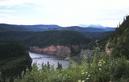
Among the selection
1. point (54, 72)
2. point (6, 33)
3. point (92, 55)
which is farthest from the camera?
point (6, 33)

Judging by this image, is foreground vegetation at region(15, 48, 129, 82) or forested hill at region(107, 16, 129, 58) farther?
forested hill at region(107, 16, 129, 58)

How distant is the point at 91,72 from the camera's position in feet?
22.7

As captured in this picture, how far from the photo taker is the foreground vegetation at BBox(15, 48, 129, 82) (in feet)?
21.7

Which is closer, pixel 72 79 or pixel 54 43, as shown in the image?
pixel 72 79

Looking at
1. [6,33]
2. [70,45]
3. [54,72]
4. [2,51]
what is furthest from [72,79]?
[6,33]

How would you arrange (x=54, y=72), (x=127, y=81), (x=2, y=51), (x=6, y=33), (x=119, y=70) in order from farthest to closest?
(x=6, y=33), (x=2, y=51), (x=54, y=72), (x=119, y=70), (x=127, y=81)

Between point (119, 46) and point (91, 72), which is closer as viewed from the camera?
point (91, 72)

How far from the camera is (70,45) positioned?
586 ft

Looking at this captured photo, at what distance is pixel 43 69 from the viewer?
7.73 metres

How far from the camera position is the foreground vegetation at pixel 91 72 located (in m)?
6.63

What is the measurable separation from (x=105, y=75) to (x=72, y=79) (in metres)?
0.63

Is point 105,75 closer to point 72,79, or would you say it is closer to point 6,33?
point 72,79

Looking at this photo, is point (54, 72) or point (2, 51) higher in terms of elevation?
point (54, 72)

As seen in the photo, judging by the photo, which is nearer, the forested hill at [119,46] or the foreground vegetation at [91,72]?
the foreground vegetation at [91,72]
